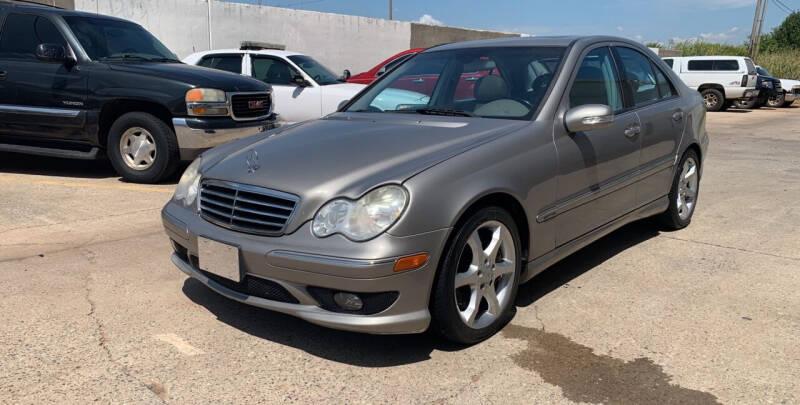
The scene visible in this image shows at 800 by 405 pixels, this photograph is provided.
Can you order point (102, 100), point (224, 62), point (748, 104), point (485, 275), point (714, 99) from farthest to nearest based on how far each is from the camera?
point (748, 104)
point (714, 99)
point (224, 62)
point (102, 100)
point (485, 275)

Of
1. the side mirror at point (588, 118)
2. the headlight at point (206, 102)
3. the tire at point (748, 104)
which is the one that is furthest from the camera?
the tire at point (748, 104)

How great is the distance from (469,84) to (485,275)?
4.77 ft

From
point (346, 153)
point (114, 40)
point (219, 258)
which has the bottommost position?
point (219, 258)

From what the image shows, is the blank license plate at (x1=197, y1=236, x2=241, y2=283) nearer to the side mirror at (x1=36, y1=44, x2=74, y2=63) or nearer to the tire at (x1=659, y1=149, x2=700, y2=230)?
the tire at (x1=659, y1=149, x2=700, y2=230)

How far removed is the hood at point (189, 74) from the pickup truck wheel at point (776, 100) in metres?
24.2

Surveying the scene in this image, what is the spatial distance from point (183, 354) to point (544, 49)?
9.07ft

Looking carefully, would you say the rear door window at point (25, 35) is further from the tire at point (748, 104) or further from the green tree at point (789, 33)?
the green tree at point (789, 33)

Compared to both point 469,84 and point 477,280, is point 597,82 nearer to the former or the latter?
point 469,84

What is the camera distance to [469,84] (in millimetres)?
4043

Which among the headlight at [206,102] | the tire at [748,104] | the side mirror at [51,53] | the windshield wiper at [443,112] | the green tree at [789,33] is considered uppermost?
the green tree at [789,33]

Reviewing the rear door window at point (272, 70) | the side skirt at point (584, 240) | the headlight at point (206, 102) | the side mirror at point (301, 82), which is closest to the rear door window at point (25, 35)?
the headlight at point (206, 102)

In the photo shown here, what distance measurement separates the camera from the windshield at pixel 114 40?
6855 mm

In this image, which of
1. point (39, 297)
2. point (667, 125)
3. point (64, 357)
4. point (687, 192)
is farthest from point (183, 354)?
point (687, 192)

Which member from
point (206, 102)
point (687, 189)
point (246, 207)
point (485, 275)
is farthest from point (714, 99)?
point (246, 207)
